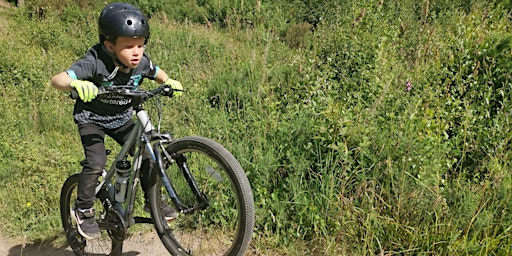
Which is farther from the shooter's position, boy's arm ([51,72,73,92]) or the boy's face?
the boy's face

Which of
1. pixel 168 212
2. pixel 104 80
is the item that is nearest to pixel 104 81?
pixel 104 80

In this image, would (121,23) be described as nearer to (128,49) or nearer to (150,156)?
(128,49)

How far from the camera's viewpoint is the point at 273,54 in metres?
6.35

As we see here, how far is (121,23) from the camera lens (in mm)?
2506

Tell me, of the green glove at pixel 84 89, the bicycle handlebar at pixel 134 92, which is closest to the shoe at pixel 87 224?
the bicycle handlebar at pixel 134 92

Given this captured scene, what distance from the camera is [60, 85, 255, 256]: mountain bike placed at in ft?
7.98

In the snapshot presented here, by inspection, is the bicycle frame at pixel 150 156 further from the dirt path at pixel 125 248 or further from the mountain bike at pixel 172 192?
the dirt path at pixel 125 248

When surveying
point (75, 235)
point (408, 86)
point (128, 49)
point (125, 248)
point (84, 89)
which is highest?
point (128, 49)

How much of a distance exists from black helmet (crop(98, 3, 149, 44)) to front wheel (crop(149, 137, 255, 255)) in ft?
2.37

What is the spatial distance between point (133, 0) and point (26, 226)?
16.6m

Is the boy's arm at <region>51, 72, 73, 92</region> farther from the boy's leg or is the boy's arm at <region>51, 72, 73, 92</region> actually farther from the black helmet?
the boy's leg

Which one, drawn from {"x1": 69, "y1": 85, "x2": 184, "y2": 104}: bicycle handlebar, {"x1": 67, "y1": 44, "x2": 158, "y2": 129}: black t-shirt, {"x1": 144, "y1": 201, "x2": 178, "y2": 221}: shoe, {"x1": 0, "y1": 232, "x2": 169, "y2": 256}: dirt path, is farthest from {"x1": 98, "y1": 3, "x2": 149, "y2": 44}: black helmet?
{"x1": 0, "y1": 232, "x2": 169, "y2": 256}: dirt path

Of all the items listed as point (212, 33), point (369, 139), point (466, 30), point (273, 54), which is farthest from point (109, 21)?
point (212, 33)

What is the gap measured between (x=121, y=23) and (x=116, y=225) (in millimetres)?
1422
